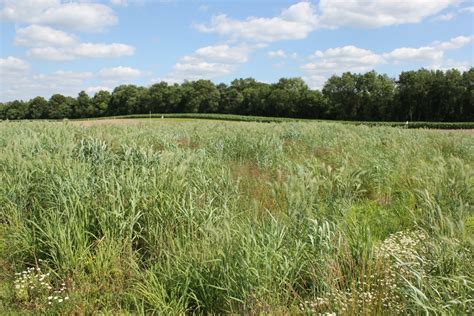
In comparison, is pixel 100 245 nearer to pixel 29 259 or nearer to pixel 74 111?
pixel 29 259

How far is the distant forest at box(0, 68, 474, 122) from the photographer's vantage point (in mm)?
65250

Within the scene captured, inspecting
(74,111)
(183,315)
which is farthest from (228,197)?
(74,111)

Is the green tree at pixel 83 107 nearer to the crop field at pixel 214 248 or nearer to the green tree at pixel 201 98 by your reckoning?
the green tree at pixel 201 98

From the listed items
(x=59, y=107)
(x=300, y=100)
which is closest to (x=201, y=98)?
(x=300, y=100)

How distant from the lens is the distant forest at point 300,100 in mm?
65250

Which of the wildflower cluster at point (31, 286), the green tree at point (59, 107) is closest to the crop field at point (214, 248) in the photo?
the wildflower cluster at point (31, 286)

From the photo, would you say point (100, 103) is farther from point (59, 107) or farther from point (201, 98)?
point (201, 98)

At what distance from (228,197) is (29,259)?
234 centimetres

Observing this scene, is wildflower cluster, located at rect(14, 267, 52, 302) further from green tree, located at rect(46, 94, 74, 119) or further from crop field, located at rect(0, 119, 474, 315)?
green tree, located at rect(46, 94, 74, 119)

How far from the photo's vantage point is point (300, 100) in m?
81.5

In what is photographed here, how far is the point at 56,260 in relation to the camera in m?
3.99

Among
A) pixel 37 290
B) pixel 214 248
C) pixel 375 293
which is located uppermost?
pixel 214 248

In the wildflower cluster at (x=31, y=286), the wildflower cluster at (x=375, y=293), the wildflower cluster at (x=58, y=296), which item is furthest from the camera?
the wildflower cluster at (x=31, y=286)

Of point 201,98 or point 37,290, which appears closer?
point 37,290
